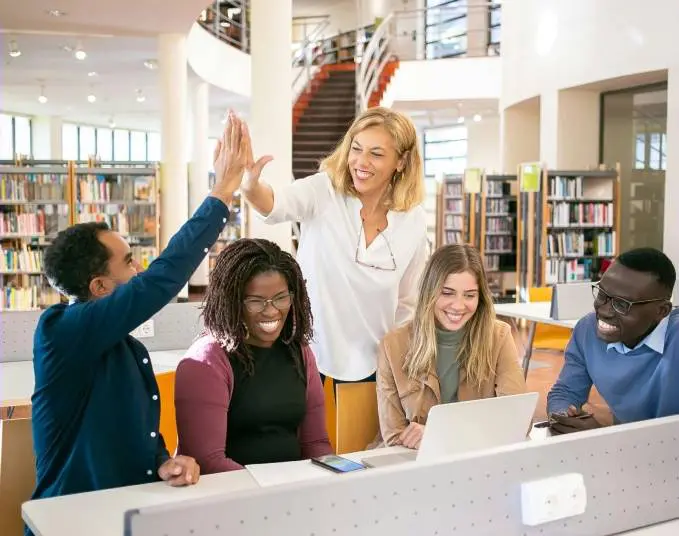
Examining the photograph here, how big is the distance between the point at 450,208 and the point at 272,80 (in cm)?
590

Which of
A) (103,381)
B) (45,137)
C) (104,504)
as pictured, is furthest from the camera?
(45,137)

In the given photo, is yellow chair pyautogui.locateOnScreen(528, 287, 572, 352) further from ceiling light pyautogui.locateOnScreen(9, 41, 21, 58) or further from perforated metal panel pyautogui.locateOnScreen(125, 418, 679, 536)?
ceiling light pyautogui.locateOnScreen(9, 41, 21, 58)

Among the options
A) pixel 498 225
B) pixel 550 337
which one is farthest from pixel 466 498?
pixel 498 225

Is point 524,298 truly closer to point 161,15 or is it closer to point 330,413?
point 161,15

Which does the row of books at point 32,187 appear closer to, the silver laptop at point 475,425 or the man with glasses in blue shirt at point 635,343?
the man with glasses in blue shirt at point 635,343

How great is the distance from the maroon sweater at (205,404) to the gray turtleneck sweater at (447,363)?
685 millimetres

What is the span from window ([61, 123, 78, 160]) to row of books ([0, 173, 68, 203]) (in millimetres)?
11068

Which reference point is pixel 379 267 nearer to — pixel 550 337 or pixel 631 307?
pixel 631 307

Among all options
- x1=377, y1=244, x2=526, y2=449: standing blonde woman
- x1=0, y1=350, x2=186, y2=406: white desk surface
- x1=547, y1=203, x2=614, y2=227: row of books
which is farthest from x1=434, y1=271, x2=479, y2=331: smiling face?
x1=547, y1=203, x2=614, y2=227: row of books

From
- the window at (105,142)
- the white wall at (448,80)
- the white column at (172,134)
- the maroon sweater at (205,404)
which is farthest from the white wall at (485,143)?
the maroon sweater at (205,404)

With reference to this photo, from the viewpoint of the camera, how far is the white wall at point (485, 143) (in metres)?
19.1

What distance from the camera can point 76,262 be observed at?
6.56 feet

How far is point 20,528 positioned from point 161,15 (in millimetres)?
7742

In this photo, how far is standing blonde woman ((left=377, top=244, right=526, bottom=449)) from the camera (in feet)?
8.24
